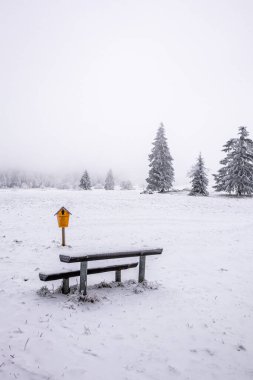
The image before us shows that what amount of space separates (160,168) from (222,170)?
1001cm

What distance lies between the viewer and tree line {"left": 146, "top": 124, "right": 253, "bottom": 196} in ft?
108

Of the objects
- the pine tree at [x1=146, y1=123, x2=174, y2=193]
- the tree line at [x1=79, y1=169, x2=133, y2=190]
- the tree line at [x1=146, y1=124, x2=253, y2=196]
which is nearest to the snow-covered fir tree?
the tree line at [x1=146, y1=124, x2=253, y2=196]

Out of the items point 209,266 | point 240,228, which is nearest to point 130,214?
point 240,228

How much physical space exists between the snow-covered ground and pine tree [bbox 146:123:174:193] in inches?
1062

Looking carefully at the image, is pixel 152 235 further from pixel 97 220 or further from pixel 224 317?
pixel 224 317

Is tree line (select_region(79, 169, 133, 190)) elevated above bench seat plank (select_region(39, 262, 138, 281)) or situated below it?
above

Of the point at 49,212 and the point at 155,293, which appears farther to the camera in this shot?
the point at 49,212

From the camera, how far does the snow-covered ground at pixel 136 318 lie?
418 centimetres

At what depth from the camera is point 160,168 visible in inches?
1618

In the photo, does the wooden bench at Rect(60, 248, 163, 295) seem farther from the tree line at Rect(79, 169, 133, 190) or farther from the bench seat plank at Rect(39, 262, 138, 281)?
the tree line at Rect(79, 169, 133, 190)

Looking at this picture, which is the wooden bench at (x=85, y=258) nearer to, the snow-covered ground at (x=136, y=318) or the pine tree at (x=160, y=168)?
the snow-covered ground at (x=136, y=318)

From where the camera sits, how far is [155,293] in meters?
7.38

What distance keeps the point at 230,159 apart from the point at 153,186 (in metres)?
12.7

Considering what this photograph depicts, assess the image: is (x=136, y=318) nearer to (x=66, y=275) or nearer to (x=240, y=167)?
(x=66, y=275)
